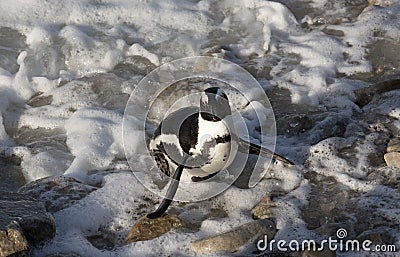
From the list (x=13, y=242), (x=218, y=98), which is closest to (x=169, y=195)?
(x=218, y=98)

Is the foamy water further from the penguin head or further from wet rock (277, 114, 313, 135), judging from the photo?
the penguin head

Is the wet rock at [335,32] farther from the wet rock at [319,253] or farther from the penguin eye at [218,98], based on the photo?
the wet rock at [319,253]

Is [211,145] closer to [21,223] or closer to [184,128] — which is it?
[184,128]

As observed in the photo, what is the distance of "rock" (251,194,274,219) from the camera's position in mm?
4105

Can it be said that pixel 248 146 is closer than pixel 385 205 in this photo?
No

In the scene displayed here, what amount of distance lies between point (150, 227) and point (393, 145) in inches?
76.3

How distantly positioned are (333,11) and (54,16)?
10.2 ft

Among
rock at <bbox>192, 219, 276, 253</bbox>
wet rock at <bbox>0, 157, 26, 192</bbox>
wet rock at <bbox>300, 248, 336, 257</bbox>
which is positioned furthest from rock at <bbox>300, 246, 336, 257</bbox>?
wet rock at <bbox>0, 157, 26, 192</bbox>

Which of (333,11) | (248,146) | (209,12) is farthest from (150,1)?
(248,146)

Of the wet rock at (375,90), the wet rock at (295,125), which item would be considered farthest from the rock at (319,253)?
the wet rock at (375,90)

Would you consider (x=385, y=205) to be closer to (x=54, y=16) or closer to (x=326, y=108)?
(x=326, y=108)

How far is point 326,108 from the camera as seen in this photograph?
17.5 feet

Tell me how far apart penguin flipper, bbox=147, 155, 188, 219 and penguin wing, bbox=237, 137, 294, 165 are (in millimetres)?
445

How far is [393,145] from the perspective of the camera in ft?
15.2
